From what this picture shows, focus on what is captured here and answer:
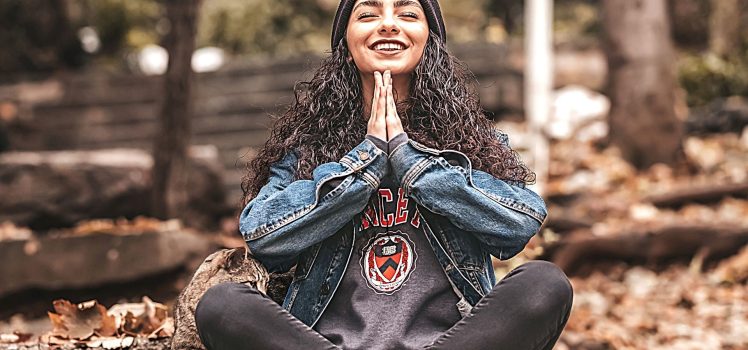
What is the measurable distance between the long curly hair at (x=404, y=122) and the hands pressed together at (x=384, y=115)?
0.40 feet

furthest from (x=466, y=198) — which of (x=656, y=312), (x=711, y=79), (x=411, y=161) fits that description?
(x=711, y=79)

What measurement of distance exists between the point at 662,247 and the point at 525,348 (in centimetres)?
426

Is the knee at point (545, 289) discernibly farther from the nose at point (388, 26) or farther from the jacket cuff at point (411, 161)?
the nose at point (388, 26)

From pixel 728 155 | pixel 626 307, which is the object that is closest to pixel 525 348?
pixel 626 307

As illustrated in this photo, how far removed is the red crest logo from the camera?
3.05 m

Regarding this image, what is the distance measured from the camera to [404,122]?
328 cm

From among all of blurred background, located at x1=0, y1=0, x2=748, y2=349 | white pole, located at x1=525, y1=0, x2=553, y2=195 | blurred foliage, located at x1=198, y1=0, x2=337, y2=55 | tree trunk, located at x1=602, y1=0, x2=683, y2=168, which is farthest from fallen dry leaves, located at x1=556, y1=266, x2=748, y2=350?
blurred foliage, located at x1=198, y1=0, x2=337, y2=55

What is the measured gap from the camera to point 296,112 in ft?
11.2

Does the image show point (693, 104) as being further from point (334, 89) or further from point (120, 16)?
point (334, 89)

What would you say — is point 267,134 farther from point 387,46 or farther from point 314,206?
point 314,206

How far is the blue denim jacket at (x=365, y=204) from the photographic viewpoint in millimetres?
2996

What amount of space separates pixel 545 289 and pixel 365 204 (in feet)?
1.83

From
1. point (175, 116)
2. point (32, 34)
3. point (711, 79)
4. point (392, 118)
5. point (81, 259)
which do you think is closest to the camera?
point (392, 118)

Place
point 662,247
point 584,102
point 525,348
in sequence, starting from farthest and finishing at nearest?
point 584,102 < point 662,247 < point 525,348
